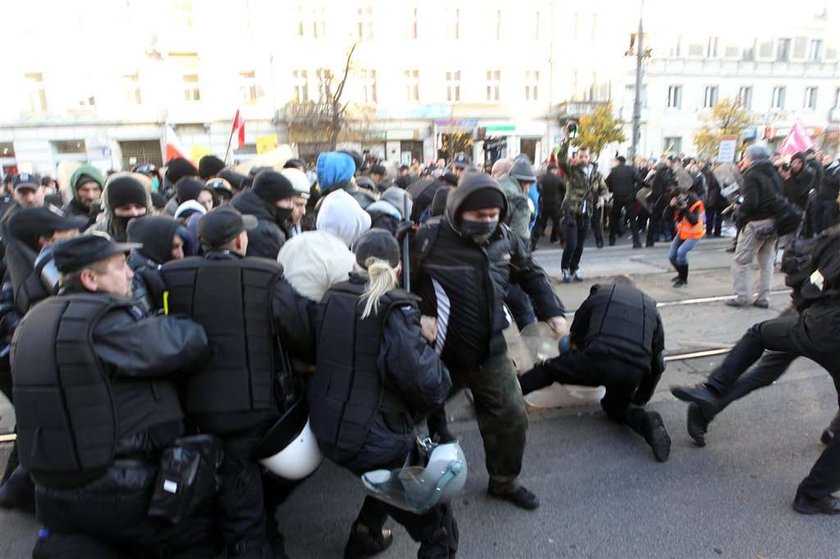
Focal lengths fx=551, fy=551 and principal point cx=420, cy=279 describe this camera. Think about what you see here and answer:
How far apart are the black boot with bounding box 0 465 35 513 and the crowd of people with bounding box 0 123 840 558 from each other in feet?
0.04

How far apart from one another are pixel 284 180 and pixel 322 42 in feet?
99.7

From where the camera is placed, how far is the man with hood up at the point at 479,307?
292cm

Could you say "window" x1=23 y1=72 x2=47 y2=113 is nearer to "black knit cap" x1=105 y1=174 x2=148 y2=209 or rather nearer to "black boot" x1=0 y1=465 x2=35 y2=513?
"black knit cap" x1=105 y1=174 x2=148 y2=209

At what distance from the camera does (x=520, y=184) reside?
21.3 ft

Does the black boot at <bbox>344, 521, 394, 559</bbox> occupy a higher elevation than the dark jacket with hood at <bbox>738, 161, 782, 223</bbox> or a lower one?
lower

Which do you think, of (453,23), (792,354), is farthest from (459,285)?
(453,23)

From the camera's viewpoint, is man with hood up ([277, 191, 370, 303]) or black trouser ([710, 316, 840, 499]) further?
black trouser ([710, 316, 840, 499])

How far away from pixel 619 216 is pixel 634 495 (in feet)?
32.7

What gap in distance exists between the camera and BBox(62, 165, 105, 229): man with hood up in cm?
483

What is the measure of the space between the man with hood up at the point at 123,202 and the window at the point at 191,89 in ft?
94.7

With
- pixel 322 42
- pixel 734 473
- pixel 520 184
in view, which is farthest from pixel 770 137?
pixel 734 473

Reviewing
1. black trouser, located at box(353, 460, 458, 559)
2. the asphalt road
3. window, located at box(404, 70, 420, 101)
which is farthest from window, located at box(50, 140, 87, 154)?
black trouser, located at box(353, 460, 458, 559)

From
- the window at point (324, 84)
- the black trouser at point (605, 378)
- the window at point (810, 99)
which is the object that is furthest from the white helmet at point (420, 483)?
the window at point (810, 99)

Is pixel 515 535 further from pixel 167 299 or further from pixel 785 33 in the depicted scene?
pixel 785 33
